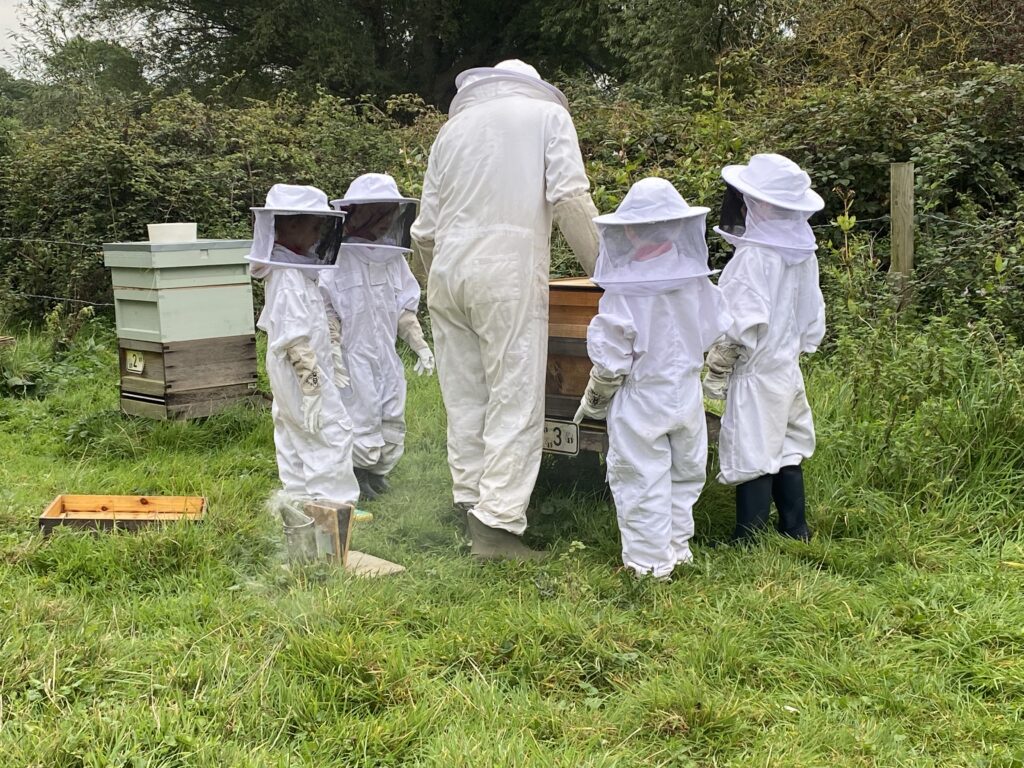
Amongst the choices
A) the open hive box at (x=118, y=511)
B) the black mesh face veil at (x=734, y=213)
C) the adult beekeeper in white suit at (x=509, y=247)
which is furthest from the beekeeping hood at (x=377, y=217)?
the black mesh face veil at (x=734, y=213)

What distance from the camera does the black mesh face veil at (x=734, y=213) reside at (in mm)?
3756

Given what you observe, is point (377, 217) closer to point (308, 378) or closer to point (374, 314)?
point (374, 314)

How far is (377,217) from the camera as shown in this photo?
4.62 m

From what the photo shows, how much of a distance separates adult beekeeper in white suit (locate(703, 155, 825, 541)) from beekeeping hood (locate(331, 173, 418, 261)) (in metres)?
1.67

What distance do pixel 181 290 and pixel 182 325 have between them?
208 millimetres

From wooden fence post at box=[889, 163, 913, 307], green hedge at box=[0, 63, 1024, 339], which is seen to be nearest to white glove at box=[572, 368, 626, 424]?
green hedge at box=[0, 63, 1024, 339]

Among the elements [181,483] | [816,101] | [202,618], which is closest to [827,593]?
[202,618]

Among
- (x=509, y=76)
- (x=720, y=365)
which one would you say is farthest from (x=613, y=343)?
(x=509, y=76)

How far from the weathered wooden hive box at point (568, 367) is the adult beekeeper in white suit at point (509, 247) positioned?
0.14 metres

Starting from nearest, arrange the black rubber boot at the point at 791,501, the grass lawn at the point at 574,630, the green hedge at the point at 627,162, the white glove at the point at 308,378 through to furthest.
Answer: the grass lawn at the point at 574,630, the black rubber boot at the point at 791,501, the white glove at the point at 308,378, the green hedge at the point at 627,162

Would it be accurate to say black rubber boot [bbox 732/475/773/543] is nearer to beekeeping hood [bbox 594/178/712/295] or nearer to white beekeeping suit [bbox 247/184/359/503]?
beekeeping hood [bbox 594/178/712/295]

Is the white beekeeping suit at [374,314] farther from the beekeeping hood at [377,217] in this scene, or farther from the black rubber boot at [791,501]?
the black rubber boot at [791,501]

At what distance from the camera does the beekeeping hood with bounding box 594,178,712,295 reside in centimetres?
332

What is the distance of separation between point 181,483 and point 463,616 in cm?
229
